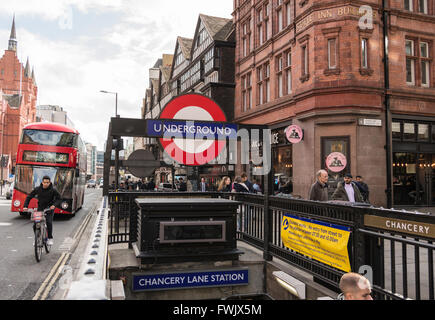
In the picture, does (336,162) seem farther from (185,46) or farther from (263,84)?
(185,46)

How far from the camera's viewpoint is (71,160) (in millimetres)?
16016

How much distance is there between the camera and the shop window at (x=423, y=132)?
18.8m

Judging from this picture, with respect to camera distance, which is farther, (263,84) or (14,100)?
(14,100)

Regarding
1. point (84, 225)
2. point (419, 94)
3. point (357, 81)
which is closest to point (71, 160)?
point (84, 225)

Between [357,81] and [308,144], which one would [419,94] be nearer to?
[357,81]

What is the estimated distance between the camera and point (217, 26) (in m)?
34.3

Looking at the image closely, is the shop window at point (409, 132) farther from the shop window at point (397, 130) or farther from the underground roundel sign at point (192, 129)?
the underground roundel sign at point (192, 129)

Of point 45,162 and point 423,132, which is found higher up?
point 423,132

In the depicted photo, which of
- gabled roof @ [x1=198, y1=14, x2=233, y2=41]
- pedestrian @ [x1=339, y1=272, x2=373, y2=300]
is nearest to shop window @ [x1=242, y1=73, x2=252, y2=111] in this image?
gabled roof @ [x1=198, y1=14, x2=233, y2=41]

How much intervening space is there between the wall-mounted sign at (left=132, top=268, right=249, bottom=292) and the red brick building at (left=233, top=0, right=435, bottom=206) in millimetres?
11536

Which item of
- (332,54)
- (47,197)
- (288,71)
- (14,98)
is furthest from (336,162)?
(14,98)

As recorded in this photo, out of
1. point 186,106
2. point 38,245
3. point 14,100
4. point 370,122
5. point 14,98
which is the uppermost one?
point 14,98

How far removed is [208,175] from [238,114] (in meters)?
8.48

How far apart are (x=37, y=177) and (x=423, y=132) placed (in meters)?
19.2
